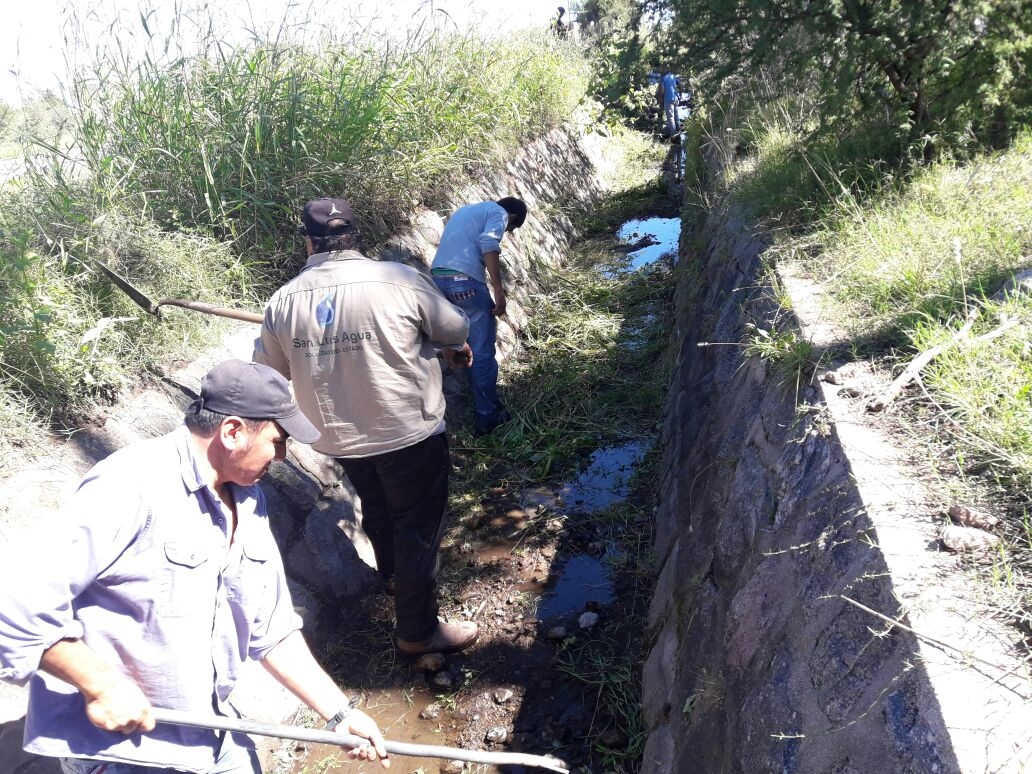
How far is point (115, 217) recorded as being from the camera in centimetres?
474

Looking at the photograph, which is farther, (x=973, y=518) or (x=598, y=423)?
(x=598, y=423)

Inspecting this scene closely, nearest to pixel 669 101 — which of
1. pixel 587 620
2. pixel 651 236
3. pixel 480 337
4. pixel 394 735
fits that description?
pixel 651 236

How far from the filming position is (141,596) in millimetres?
1932

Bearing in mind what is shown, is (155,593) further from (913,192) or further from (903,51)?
(903,51)

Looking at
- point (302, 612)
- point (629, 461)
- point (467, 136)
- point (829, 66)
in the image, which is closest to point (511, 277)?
point (467, 136)

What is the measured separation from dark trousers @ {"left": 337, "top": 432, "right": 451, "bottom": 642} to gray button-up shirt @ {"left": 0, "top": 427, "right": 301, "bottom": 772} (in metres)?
1.48

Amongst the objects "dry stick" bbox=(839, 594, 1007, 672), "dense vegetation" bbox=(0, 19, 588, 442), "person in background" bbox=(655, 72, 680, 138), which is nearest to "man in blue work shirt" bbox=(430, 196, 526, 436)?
"dense vegetation" bbox=(0, 19, 588, 442)

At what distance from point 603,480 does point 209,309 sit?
2780 mm

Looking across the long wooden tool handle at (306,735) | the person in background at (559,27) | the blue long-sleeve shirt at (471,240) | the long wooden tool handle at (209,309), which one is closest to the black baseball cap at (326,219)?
the long wooden tool handle at (209,309)

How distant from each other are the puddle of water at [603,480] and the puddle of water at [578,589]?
1.80ft

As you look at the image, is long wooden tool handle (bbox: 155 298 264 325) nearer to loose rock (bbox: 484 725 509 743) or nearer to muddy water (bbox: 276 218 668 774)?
muddy water (bbox: 276 218 668 774)

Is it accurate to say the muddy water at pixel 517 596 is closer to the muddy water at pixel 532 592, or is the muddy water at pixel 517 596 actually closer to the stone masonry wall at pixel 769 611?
the muddy water at pixel 532 592

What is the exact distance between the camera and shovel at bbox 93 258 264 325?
14.2 ft

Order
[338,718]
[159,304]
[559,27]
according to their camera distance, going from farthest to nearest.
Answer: [559,27]
[159,304]
[338,718]
